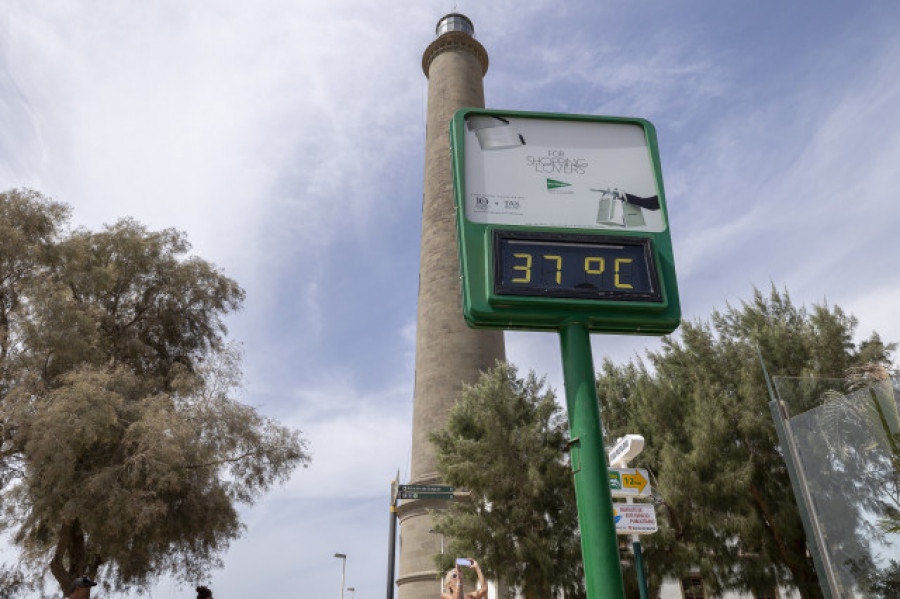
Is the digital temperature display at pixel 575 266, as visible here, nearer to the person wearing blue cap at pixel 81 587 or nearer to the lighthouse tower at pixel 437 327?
the person wearing blue cap at pixel 81 587

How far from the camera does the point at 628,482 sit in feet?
31.8

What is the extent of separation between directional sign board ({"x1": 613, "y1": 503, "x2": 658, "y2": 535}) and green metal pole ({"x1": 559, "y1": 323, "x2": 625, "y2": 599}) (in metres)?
3.21

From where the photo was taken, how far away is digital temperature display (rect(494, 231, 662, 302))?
6953 mm

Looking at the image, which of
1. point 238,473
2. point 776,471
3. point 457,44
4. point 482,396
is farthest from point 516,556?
point 457,44

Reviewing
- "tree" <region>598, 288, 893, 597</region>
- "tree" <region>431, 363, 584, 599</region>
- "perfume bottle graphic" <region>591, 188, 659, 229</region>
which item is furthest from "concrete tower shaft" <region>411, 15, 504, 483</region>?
"perfume bottle graphic" <region>591, 188, 659, 229</region>

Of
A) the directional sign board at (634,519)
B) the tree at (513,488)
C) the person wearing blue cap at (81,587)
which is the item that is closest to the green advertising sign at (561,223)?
the directional sign board at (634,519)

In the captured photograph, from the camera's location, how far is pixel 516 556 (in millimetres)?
16328

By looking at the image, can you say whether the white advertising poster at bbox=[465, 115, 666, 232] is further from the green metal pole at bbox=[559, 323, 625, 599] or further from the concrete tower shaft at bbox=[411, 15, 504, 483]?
the concrete tower shaft at bbox=[411, 15, 504, 483]

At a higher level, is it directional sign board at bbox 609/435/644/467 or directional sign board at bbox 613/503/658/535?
directional sign board at bbox 609/435/644/467

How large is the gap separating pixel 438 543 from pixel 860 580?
14202mm

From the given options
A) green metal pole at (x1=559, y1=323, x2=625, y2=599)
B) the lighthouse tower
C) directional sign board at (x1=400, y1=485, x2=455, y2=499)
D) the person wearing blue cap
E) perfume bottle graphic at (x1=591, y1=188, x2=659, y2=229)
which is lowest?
the person wearing blue cap

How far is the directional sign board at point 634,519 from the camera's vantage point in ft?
30.6

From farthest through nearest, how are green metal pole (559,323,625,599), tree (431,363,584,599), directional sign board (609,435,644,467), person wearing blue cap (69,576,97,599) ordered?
A: tree (431,363,584,599)
directional sign board (609,435,644,467)
person wearing blue cap (69,576,97,599)
green metal pole (559,323,625,599)

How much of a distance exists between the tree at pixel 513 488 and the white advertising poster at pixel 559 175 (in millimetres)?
10725
